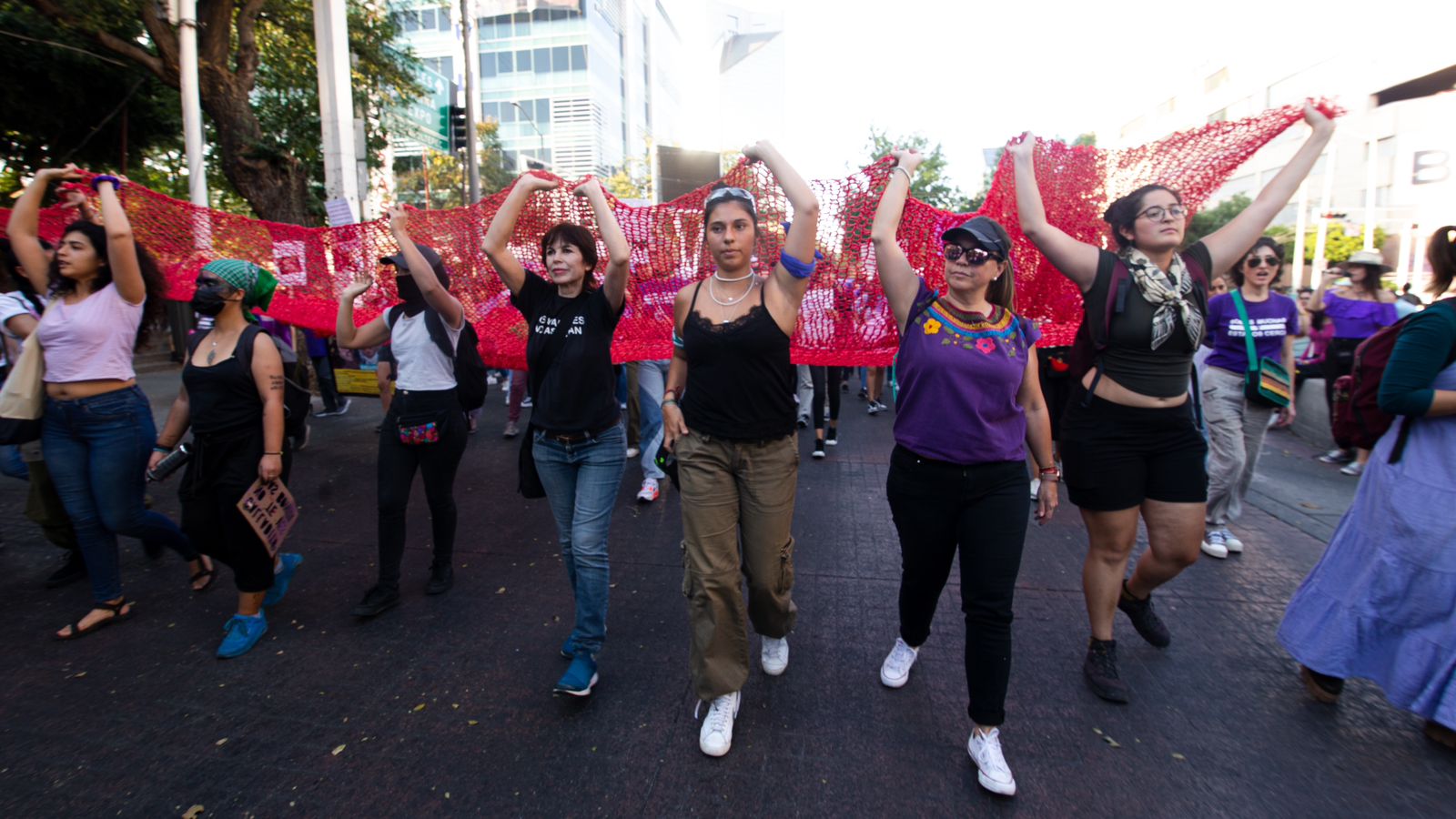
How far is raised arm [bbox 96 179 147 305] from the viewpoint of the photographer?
3.37 metres

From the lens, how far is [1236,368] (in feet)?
15.2

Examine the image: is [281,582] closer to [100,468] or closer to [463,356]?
[100,468]

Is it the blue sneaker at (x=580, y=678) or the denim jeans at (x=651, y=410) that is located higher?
the denim jeans at (x=651, y=410)

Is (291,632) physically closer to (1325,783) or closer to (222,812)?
(222,812)

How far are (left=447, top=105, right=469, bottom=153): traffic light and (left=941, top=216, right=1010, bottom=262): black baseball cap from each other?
14038 millimetres

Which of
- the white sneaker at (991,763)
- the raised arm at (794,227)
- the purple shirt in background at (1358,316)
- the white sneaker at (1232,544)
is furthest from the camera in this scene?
the purple shirt in background at (1358,316)

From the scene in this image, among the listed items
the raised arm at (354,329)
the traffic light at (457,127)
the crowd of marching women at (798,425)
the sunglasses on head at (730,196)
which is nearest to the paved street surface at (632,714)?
the crowd of marching women at (798,425)

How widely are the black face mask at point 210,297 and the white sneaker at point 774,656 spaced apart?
9.52 ft

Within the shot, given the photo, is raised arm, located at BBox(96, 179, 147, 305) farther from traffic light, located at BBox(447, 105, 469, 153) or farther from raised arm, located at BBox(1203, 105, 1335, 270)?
traffic light, located at BBox(447, 105, 469, 153)

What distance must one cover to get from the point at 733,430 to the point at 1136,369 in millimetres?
1582

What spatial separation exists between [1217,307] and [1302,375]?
607cm

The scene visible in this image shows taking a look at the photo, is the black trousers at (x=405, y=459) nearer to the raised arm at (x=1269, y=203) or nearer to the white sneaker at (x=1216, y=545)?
the raised arm at (x=1269, y=203)

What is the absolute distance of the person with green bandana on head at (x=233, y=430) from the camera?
130 inches

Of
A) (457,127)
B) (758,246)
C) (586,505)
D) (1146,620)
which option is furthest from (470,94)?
(1146,620)
